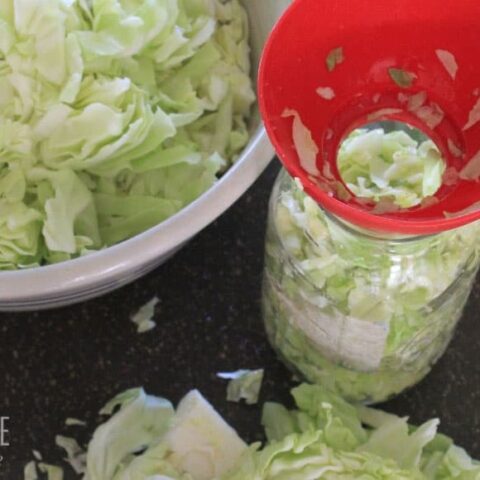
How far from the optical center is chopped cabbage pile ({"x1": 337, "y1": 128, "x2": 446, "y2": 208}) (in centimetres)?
76

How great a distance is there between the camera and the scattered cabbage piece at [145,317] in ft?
2.96

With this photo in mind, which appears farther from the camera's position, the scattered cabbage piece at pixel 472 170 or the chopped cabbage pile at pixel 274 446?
the chopped cabbage pile at pixel 274 446

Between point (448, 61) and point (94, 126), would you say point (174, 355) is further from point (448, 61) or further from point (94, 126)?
point (448, 61)

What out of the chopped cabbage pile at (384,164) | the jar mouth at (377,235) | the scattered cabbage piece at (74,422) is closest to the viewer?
the jar mouth at (377,235)

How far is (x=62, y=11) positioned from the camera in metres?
0.79

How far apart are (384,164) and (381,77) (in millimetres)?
90

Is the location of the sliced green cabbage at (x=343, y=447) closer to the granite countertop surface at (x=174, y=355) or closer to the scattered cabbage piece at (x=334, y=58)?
the granite countertop surface at (x=174, y=355)

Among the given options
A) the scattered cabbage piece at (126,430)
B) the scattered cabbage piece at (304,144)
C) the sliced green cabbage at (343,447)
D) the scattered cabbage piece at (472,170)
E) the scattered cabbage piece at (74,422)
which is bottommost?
the scattered cabbage piece at (74,422)

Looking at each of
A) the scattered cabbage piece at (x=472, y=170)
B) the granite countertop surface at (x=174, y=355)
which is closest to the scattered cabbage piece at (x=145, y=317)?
the granite countertop surface at (x=174, y=355)

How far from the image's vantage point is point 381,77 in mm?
717

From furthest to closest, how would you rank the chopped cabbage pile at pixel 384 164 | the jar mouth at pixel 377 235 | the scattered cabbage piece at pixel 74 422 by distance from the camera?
the scattered cabbage piece at pixel 74 422 → the chopped cabbage pile at pixel 384 164 → the jar mouth at pixel 377 235

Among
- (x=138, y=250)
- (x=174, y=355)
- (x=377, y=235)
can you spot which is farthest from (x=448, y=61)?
(x=174, y=355)

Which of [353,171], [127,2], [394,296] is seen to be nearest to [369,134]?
[353,171]

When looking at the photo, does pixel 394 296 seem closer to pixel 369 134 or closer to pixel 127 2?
pixel 369 134
